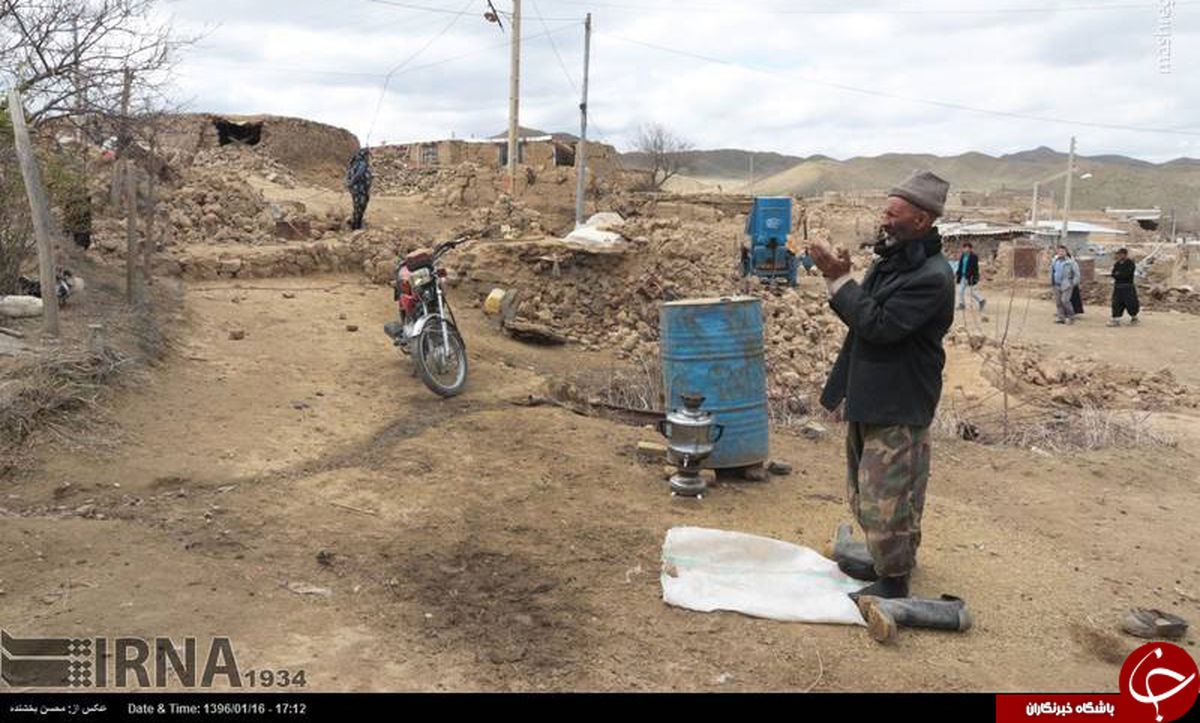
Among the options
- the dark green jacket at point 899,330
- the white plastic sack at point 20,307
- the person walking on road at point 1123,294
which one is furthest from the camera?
the person walking on road at point 1123,294

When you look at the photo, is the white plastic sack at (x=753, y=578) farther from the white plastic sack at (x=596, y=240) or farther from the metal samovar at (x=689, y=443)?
the white plastic sack at (x=596, y=240)

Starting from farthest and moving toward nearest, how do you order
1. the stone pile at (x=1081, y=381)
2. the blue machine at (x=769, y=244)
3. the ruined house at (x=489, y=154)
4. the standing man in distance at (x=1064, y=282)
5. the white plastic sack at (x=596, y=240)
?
the ruined house at (x=489, y=154), the standing man in distance at (x=1064, y=282), the blue machine at (x=769, y=244), the white plastic sack at (x=596, y=240), the stone pile at (x=1081, y=381)

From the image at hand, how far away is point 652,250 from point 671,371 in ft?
24.3

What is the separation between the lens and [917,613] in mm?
3248

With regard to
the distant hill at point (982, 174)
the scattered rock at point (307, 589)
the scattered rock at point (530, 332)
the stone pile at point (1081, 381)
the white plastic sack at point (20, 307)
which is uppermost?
the distant hill at point (982, 174)

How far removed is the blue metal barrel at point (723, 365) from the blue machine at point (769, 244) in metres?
10.3

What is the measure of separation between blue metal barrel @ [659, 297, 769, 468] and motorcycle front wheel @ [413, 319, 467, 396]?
7.13ft

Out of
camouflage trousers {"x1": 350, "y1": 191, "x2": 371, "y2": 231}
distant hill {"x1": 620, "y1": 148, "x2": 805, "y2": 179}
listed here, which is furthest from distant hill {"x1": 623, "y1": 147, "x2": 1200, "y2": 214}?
camouflage trousers {"x1": 350, "y1": 191, "x2": 371, "y2": 231}

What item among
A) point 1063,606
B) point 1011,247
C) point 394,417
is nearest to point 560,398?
point 394,417

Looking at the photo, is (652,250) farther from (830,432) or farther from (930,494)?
(930,494)

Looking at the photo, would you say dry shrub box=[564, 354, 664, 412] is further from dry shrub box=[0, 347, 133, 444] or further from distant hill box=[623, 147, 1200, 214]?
distant hill box=[623, 147, 1200, 214]

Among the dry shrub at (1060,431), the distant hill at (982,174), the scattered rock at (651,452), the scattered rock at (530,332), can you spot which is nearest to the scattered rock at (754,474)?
the scattered rock at (651,452)

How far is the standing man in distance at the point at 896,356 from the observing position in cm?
311

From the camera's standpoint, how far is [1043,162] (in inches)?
4456
